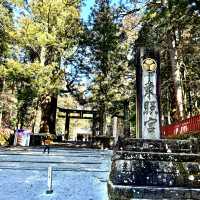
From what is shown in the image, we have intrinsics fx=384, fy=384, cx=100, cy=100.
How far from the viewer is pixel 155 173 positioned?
20.2ft

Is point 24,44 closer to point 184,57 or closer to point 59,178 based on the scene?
point 184,57

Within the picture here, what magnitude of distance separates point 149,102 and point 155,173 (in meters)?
5.00

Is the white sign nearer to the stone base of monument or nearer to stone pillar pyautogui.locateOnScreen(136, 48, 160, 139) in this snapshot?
stone pillar pyautogui.locateOnScreen(136, 48, 160, 139)

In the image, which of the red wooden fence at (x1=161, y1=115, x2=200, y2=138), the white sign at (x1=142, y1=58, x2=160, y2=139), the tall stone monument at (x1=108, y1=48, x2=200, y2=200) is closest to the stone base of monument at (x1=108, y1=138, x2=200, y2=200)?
the tall stone monument at (x1=108, y1=48, x2=200, y2=200)

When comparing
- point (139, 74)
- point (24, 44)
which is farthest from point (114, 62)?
point (139, 74)

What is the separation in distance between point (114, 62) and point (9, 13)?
27.9 feet

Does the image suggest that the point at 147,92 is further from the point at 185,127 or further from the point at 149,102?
the point at 185,127

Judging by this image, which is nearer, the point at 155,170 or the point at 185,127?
the point at 155,170

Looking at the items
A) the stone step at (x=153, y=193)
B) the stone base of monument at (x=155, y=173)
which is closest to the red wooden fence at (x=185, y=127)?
the stone base of monument at (x=155, y=173)

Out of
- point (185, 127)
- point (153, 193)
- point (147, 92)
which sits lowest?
point (153, 193)

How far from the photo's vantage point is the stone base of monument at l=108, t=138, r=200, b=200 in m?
5.89

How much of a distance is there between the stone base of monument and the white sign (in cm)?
375

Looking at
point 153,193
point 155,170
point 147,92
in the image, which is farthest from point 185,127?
point 153,193

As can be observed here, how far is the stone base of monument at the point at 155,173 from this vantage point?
5.89 m
